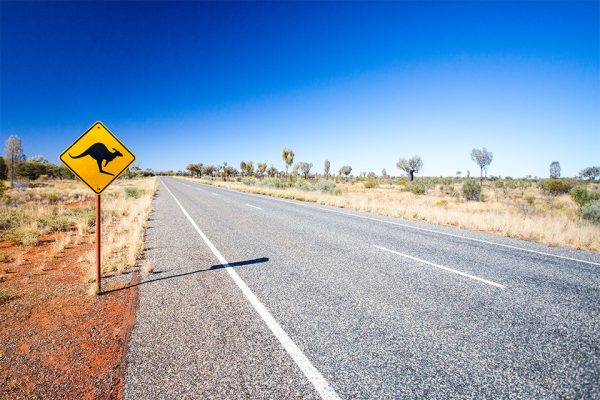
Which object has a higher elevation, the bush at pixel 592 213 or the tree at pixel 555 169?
the tree at pixel 555 169

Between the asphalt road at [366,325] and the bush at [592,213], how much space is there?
640 centimetres

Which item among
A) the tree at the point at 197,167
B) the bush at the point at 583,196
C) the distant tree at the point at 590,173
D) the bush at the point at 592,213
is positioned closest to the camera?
the bush at the point at 592,213

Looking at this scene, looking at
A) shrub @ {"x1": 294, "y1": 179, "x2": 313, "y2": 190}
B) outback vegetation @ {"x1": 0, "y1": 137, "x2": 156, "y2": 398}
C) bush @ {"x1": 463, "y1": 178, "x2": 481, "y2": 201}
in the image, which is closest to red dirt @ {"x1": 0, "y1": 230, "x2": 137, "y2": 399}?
outback vegetation @ {"x1": 0, "y1": 137, "x2": 156, "y2": 398}

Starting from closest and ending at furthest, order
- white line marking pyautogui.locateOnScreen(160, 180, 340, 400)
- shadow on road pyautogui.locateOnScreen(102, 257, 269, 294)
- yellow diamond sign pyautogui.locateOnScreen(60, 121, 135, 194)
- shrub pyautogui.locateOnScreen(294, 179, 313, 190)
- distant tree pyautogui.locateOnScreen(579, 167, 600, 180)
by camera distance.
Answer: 1. white line marking pyautogui.locateOnScreen(160, 180, 340, 400)
2. yellow diamond sign pyautogui.locateOnScreen(60, 121, 135, 194)
3. shadow on road pyautogui.locateOnScreen(102, 257, 269, 294)
4. shrub pyautogui.locateOnScreen(294, 179, 313, 190)
5. distant tree pyautogui.locateOnScreen(579, 167, 600, 180)

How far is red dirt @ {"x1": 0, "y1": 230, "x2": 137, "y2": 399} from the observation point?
2.46 metres

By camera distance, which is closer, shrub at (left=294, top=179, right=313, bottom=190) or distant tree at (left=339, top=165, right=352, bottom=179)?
shrub at (left=294, top=179, right=313, bottom=190)

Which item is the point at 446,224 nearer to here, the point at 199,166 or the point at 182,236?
the point at 182,236

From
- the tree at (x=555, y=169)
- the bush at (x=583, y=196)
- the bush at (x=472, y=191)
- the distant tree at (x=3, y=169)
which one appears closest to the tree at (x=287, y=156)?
the bush at (x=472, y=191)

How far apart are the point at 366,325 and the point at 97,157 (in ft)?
15.1

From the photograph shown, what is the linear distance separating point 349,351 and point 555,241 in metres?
8.53

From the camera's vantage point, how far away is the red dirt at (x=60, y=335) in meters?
2.46

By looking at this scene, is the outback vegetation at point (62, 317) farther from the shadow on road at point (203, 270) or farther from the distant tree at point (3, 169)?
the distant tree at point (3, 169)

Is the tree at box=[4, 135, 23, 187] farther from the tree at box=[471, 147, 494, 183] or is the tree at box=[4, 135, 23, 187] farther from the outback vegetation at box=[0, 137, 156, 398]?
the tree at box=[471, 147, 494, 183]

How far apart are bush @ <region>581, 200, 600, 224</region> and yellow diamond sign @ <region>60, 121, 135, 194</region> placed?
1577 cm
